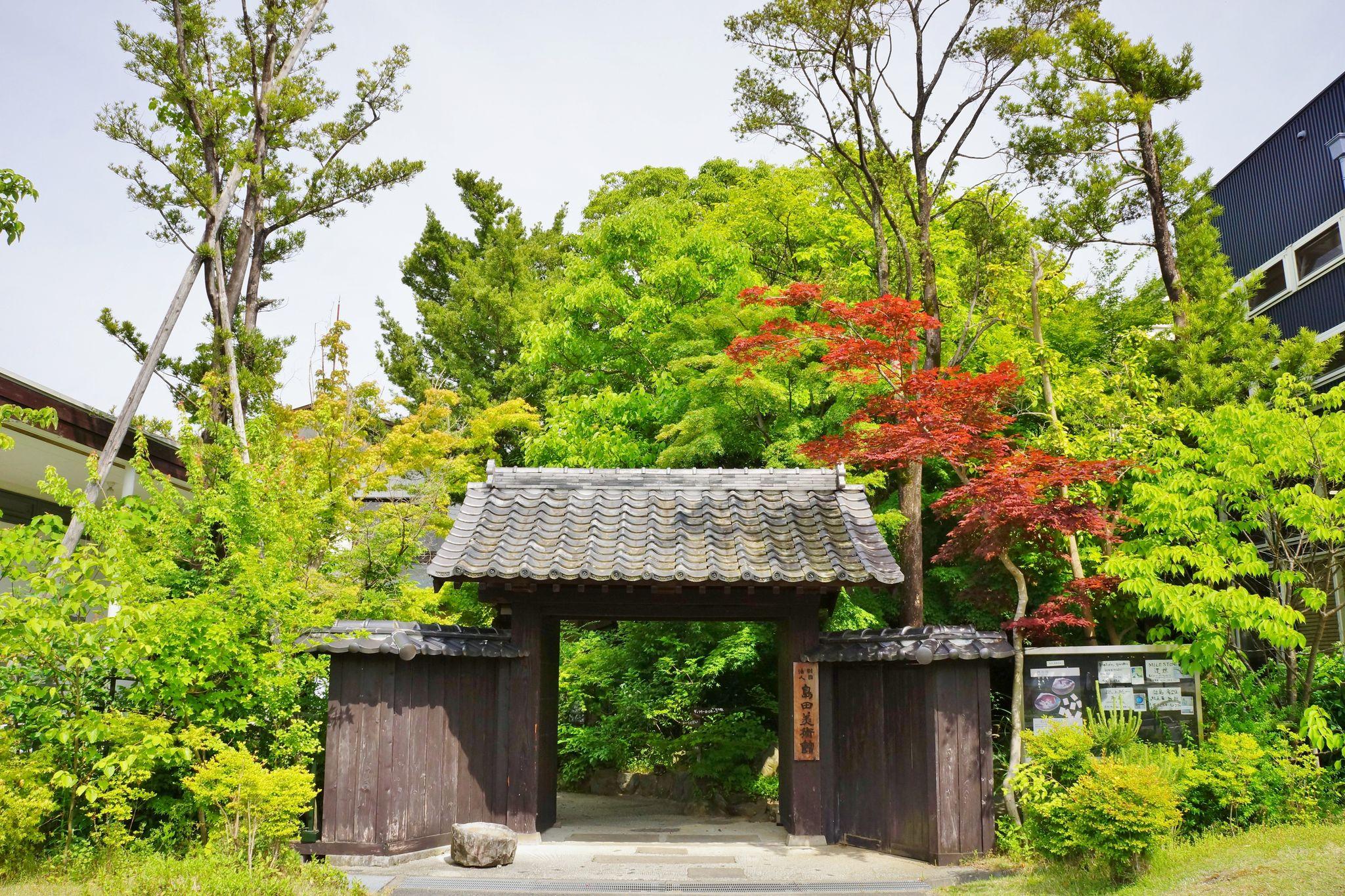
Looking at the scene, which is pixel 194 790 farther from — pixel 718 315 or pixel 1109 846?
pixel 718 315

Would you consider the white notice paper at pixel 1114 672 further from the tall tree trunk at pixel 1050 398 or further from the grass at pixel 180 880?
the grass at pixel 180 880

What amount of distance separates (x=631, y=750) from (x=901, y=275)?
9982mm

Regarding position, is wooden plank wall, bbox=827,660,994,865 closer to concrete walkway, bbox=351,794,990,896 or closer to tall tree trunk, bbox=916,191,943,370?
concrete walkway, bbox=351,794,990,896

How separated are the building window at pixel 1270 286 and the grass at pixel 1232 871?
37.3 ft

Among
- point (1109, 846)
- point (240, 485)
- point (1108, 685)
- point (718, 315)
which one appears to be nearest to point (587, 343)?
point (718, 315)

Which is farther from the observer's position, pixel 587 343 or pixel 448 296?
pixel 448 296

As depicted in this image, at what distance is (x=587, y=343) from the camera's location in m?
19.8

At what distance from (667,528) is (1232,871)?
634cm

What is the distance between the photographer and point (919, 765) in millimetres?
10023

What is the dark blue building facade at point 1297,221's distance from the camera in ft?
50.7

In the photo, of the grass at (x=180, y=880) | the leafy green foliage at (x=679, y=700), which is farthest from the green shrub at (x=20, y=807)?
the leafy green foliage at (x=679, y=700)

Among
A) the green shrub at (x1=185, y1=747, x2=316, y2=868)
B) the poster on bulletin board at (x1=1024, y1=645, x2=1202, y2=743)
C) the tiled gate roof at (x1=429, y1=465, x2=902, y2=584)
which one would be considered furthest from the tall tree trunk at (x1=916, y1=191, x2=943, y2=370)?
the green shrub at (x1=185, y1=747, x2=316, y2=868)

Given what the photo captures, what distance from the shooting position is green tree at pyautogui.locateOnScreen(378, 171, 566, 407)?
28125 mm

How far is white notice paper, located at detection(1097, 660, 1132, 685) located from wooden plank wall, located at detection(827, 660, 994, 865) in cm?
135
